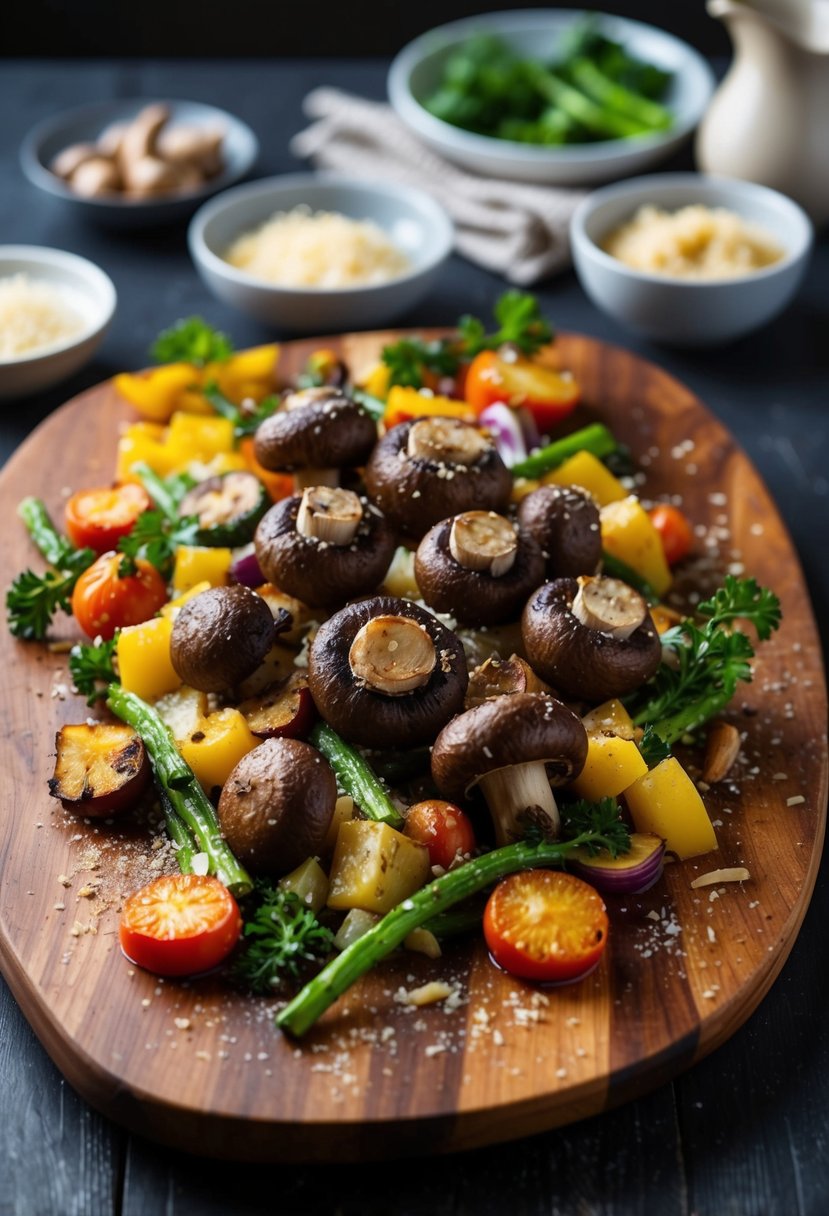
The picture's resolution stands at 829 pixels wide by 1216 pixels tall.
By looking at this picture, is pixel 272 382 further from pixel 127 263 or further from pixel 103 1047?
pixel 103 1047

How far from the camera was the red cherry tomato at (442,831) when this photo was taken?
3457 millimetres

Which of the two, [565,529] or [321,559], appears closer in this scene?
[321,559]

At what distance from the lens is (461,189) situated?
702cm

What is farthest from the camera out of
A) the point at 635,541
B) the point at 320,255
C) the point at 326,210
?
the point at 326,210

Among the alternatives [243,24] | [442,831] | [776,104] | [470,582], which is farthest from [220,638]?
[243,24]

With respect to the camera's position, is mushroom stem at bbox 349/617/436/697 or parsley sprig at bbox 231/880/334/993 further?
mushroom stem at bbox 349/617/436/697

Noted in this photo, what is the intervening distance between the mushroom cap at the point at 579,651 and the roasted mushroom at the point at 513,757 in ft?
0.96

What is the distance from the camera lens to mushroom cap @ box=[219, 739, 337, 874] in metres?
3.37

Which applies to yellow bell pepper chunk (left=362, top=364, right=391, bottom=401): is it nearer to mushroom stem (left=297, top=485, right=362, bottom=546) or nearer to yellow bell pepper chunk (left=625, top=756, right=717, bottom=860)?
mushroom stem (left=297, top=485, right=362, bottom=546)

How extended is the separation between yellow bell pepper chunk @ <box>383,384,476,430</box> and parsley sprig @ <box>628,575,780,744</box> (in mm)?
1250

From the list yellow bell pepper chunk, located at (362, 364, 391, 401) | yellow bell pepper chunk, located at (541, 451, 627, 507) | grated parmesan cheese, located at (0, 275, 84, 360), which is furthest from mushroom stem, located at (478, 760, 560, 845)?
grated parmesan cheese, located at (0, 275, 84, 360)

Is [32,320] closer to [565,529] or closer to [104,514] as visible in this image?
[104,514]

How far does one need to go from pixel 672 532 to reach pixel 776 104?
3.08 meters

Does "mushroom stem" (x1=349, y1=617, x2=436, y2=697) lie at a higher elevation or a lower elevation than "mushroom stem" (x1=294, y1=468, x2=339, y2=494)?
higher
